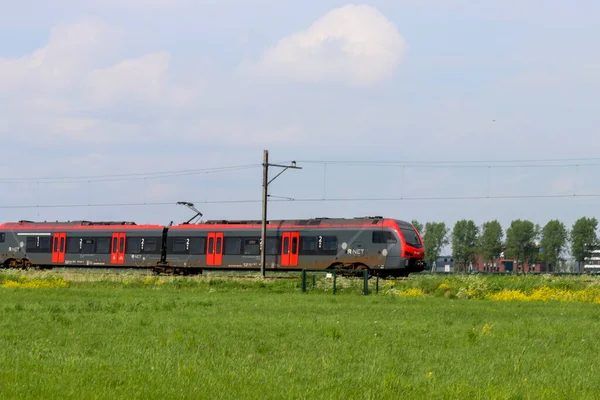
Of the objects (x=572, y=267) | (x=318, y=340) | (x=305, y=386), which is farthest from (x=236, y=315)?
(x=572, y=267)

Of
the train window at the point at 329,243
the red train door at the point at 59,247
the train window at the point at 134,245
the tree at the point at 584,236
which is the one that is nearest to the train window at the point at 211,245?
the train window at the point at 134,245

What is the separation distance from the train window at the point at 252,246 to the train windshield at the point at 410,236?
912cm

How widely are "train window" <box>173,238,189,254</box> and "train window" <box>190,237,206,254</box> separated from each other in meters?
0.46

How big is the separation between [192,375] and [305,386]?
68.8 inches

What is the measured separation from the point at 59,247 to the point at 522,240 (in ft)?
328

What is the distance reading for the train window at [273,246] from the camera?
4984cm

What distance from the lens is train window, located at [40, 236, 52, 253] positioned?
192 ft

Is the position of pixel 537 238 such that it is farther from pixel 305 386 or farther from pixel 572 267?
pixel 305 386

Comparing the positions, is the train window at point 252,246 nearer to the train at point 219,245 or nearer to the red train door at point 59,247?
the train at point 219,245

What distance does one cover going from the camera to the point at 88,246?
5678 centimetres

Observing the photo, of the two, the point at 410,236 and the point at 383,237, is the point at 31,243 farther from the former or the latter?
the point at 410,236

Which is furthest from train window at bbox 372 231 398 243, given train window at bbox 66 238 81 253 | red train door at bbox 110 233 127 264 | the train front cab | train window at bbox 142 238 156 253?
train window at bbox 66 238 81 253

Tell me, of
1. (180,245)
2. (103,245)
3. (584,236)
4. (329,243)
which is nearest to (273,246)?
(329,243)

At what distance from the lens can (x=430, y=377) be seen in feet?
40.4
